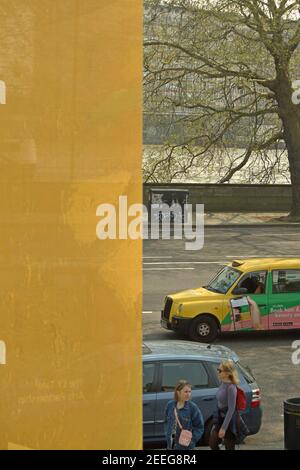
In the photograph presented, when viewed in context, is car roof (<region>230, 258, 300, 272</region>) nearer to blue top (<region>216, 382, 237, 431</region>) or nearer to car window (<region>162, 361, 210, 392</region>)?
car window (<region>162, 361, 210, 392</region>)

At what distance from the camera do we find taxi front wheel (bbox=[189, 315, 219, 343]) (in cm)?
1505

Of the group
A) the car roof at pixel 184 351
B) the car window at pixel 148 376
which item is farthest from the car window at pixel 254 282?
the car window at pixel 148 376

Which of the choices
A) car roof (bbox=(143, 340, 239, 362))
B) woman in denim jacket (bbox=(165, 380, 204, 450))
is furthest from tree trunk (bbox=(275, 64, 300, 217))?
woman in denim jacket (bbox=(165, 380, 204, 450))

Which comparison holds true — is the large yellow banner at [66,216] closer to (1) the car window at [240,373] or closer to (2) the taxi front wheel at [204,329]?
(1) the car window at [240,373]

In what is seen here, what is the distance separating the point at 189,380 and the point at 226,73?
22.4m

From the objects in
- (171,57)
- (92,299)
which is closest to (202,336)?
(92,299)

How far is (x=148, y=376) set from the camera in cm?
971

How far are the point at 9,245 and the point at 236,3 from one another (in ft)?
89.2

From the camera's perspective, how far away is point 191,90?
1259 inches

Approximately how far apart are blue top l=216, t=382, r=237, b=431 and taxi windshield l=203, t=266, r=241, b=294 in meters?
6.99

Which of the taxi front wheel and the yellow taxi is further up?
the yellow taxi

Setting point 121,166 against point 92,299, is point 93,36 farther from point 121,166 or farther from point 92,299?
point 92,299

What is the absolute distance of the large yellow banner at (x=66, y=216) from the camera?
13.0 ft

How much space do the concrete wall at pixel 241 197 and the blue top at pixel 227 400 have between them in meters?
26.6
